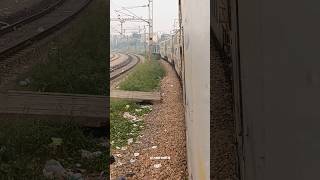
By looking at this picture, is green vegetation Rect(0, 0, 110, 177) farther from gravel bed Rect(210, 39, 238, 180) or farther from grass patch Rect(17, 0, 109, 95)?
gravel bed Rect(210, 39, 238, 180)

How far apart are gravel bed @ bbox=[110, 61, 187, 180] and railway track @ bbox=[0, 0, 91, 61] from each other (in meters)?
4.64

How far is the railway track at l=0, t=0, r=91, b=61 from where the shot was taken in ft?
43.5

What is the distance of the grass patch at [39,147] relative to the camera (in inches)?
238

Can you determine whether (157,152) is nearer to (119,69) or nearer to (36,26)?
(36,26)

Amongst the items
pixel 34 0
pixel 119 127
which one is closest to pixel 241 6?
pixel 119 127

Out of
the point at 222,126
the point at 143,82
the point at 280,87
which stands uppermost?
the point at 280,87

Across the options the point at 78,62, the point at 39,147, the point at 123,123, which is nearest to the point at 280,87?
the point at 39,147

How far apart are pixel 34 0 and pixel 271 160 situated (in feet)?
71.7

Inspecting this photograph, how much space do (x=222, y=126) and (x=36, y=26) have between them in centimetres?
1606

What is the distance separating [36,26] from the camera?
16875 millimetres

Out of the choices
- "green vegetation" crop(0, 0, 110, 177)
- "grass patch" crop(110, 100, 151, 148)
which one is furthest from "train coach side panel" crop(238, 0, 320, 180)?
"grass patch" crop(110, 100, 151, 148)

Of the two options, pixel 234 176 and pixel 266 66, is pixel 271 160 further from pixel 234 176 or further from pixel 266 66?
pixel 234 176

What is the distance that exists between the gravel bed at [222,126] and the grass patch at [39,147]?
443 centimetres

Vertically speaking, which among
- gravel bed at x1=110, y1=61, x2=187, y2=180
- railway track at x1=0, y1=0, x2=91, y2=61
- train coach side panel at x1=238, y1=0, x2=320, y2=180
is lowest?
gravel bed at x1=110, y1=61, x2=187, y2=180
